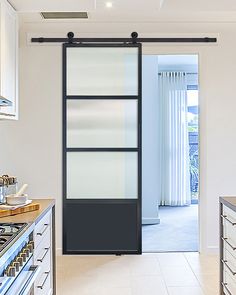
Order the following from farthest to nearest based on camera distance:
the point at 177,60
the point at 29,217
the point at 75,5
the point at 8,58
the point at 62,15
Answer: the point at 177,60
the point at 62,15
the point at 75,5
the point at 8,58
the point at 29,217

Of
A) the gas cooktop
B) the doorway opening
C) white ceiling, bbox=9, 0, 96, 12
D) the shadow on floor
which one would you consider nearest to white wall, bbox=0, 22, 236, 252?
the shadow on floor

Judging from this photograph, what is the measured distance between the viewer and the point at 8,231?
212 centimetres

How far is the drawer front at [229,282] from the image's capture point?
2773mm

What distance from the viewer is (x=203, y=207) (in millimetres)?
4633

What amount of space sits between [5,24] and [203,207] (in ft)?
9.75

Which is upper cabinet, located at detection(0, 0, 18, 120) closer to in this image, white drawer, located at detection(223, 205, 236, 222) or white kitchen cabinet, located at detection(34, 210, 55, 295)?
white kitchen cabinet, located at detection(34, 210, 55, 295)

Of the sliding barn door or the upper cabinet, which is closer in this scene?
the upper cabinet

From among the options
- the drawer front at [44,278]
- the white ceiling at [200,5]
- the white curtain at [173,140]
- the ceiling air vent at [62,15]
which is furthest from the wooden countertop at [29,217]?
the white curtain at [173,140]

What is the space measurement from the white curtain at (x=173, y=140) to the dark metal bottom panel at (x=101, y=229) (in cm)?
360

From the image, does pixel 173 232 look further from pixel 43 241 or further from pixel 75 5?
pixel 75 5

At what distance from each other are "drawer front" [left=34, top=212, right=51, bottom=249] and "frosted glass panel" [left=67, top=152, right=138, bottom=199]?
67.3 inches

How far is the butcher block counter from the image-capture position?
240 centimetres

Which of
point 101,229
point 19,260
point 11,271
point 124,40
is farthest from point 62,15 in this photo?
point 11,271

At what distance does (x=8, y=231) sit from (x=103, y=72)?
2907mm
